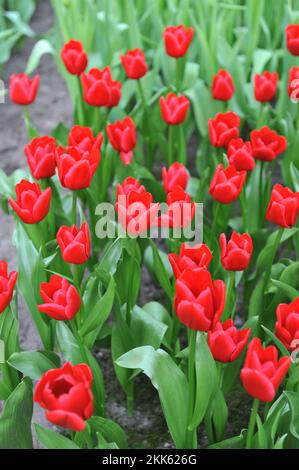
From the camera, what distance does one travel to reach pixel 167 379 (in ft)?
4.43

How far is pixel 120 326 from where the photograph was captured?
156 cm

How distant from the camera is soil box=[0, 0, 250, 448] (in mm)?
1670

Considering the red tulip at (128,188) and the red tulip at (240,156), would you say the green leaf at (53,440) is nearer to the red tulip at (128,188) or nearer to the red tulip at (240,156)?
the red tulip at (128,188)

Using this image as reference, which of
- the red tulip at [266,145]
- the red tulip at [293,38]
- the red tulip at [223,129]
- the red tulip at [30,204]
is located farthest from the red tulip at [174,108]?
the red tulip at [30,204]

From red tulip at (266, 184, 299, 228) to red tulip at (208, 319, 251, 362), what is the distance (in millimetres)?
248

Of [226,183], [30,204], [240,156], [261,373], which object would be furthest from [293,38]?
[261,373]

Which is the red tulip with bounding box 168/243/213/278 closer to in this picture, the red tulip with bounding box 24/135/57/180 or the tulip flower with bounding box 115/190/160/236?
the tulip flower with bounding box 115/190/160/236

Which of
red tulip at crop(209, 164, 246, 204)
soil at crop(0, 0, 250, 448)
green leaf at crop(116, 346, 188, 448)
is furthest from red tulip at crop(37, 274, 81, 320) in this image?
soil at crop(0, 0, 250, 448)

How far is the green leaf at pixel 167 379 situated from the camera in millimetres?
1339

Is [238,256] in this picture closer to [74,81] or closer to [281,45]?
[74,81]

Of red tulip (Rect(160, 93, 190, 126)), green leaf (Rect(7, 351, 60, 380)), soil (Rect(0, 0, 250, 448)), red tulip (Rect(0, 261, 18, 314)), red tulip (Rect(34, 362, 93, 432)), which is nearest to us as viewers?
red tulip (Rect(34, 362, 93, 432))

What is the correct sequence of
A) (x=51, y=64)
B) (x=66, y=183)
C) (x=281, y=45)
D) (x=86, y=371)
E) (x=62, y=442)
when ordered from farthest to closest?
(x=51, y=64) → (x=281, y=45) → (x=66, y=183) → (x=62, y=442) → (x=86, y=371)
